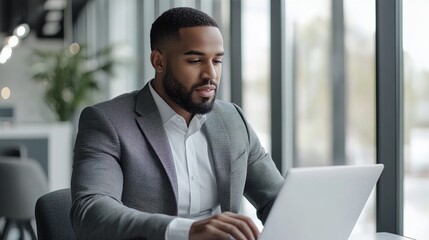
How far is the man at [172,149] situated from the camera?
1506 millimetres

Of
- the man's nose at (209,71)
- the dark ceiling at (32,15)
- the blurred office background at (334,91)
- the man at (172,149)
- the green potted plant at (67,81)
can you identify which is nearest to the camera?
the man at (172,149)

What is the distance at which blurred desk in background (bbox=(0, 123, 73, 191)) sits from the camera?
5272mm

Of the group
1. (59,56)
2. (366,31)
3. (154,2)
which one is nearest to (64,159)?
(154,2)

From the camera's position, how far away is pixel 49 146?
537 cm

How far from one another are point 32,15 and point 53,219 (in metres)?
9.01

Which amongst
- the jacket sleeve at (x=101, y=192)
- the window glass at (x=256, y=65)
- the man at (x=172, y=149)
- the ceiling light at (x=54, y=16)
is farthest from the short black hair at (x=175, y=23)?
the ceiling light at (x=54, y=16)

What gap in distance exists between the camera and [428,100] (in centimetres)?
228

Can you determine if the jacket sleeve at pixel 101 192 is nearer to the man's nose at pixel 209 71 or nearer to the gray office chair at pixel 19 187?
the man's nose at pixel 209 71

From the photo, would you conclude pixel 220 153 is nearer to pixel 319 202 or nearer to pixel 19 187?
pixel 319 202

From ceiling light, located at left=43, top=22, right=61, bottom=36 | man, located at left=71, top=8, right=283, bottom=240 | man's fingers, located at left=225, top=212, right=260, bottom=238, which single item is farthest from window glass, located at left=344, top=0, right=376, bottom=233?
ceiling light, located at left=43, top=22, right=61, bottom=36

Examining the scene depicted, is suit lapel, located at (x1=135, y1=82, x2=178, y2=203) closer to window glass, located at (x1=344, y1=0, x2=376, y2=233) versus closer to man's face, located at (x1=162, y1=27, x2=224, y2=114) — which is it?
man's face, located at (x1=162, y1=27, x2=224, y2=114)

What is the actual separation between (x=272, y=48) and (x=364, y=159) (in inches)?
24.7

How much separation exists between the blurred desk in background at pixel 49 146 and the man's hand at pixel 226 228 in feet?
14.0

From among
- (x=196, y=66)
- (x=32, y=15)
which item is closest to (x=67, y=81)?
(x=32, y=15)
